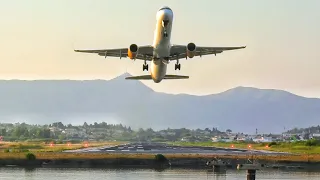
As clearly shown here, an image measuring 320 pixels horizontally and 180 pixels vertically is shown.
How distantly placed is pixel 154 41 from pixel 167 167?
5998 cm

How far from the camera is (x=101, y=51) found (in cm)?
8594

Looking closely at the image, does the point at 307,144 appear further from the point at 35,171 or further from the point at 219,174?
the point at 35,171

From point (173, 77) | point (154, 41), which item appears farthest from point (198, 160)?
point (154, 41)

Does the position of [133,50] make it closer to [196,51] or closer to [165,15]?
[165,15]

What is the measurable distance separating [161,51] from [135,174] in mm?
47873

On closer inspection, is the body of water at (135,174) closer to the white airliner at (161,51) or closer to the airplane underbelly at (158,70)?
the airplane underbelly at (158,70)

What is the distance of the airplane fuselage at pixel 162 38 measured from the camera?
7619 cm

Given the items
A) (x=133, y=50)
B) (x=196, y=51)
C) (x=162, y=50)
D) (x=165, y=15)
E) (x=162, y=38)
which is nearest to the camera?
(x=165, y=15)

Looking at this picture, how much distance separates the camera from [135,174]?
407ft

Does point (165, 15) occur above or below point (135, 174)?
above

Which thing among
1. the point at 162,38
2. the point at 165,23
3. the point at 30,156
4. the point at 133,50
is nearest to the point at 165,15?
the point at 165,23

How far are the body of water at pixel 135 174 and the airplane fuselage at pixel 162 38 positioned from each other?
37554 millimetres

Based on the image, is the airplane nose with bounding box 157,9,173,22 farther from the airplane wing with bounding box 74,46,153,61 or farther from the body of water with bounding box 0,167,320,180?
the body of water with bounding box 0,167,320,180

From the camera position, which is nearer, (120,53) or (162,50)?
(162,50)
